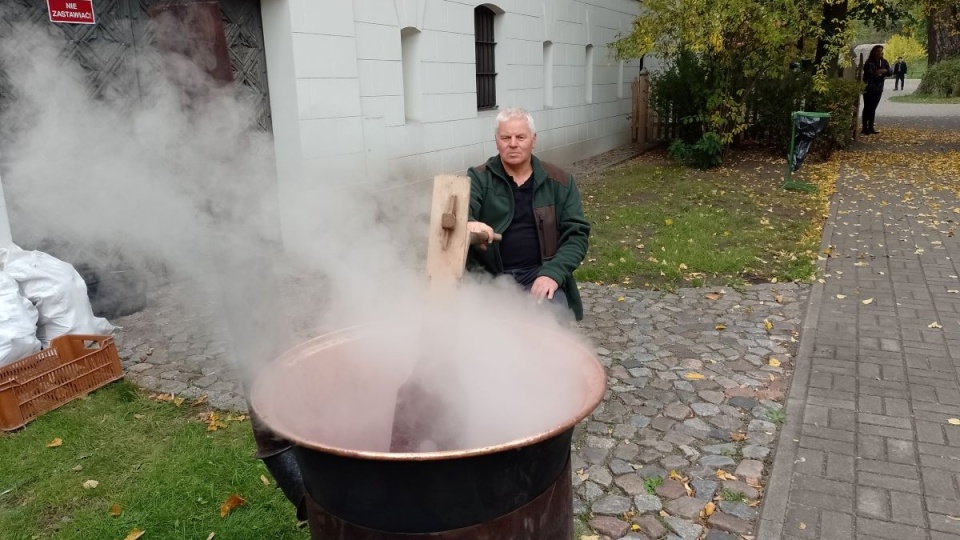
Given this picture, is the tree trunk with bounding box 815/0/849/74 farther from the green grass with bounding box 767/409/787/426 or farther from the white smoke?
the white smoke

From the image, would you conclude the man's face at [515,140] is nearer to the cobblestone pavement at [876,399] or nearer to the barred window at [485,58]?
the cobblestone pavement at [876,399]

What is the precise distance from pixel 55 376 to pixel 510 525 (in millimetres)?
3575

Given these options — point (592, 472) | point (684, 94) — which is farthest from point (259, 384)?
point (684, 94)

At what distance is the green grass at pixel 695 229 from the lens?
6.76 meters

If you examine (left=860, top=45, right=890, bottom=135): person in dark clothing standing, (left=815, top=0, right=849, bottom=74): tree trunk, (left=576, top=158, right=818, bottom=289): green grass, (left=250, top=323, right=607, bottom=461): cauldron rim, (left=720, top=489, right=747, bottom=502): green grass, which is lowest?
(left=720, top=489, right=747, bottom=502): green grass

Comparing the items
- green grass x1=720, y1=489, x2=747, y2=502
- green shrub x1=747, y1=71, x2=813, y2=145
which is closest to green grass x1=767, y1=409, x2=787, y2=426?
green grass x1=720, y1=489, x2=747, y2=502

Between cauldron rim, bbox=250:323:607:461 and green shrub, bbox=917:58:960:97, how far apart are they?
3818 cm

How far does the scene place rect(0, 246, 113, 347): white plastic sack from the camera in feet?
14.9

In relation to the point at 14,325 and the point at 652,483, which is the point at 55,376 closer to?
the point at 14,325

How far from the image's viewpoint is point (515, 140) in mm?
3174

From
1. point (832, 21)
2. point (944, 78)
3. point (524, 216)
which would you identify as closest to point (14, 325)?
point (524, 216)

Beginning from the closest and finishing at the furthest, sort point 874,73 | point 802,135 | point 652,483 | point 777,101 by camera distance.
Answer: point 652,483
point 802,135
point 777,101
point 874,73

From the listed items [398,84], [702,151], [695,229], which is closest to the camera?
[695,229]

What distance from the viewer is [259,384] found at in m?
1.96
